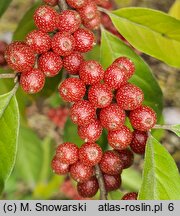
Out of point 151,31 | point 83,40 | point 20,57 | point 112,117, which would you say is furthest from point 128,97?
A: point 151,31

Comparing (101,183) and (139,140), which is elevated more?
(139,140)

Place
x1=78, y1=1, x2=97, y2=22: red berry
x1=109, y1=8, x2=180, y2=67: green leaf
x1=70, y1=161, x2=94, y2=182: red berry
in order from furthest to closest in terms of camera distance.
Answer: x1=109, y1=8, x2=180, y2=67: green leaf
x1=78, y1=1, x2=97, y2=22: red berry
x1=70, y1=161, x2=94, y2=182: red berry

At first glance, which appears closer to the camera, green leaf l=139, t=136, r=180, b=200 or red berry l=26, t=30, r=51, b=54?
green leaf l=139, t=136, r=180, b=200

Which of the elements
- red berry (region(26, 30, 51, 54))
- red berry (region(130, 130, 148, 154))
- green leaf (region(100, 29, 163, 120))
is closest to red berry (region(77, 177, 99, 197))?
red berry (region(130, 130, 148, 154))

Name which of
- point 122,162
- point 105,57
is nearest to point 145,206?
point 122,162

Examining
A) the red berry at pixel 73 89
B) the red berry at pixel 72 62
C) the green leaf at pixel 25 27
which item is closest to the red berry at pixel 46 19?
the red berry at pixel 72 62

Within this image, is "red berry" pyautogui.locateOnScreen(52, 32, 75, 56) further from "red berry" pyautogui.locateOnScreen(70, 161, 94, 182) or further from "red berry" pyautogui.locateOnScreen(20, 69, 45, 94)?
"red berry" pyautogui.locateOnScreen(70, 161, 94, 182)

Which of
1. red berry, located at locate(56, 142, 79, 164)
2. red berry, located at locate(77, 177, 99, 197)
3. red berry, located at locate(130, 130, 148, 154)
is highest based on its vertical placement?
red berry, located at locate(130, 130, 148, 154)

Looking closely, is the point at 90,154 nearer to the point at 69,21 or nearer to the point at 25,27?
the point at 69,21
